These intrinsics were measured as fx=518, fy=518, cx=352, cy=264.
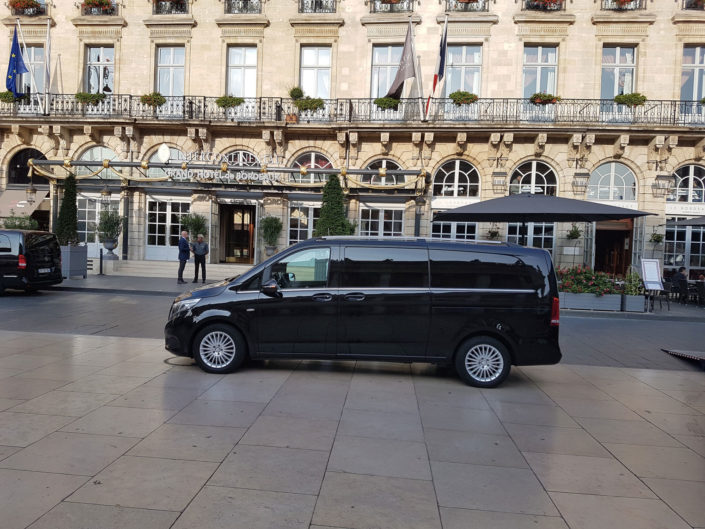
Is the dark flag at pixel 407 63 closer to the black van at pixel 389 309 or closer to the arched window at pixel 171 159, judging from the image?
the arched window at pixel 171 159

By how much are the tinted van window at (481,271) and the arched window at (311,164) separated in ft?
52.2

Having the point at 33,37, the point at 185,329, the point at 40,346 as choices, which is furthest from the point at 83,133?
the point at 185,329

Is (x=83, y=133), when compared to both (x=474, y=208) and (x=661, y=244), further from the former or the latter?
(x=661, y=244)

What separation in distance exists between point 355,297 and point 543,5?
1917 centimetres

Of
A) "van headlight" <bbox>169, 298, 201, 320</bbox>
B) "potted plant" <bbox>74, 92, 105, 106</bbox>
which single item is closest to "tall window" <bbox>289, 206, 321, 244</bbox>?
"potted plant" <bbox>74, 92, 105, 106</bbox>

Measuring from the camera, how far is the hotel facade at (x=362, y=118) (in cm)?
2022

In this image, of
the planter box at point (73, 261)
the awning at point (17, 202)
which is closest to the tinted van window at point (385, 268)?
the planter box at point (73, 261)

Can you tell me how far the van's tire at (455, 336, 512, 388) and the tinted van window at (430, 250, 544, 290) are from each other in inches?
28.2

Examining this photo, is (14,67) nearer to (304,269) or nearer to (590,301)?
(304,269)

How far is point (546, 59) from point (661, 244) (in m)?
8.62

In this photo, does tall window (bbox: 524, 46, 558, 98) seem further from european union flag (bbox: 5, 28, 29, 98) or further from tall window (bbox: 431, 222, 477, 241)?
european union flag (bbox: 5, 28, 29, 98)

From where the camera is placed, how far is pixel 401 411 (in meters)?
5.31

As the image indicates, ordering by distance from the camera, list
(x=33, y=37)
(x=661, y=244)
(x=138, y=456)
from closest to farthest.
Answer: (x=138, y=456) → (x=661, y=244) → (x=33, y=37)

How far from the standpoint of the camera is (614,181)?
2064cm
